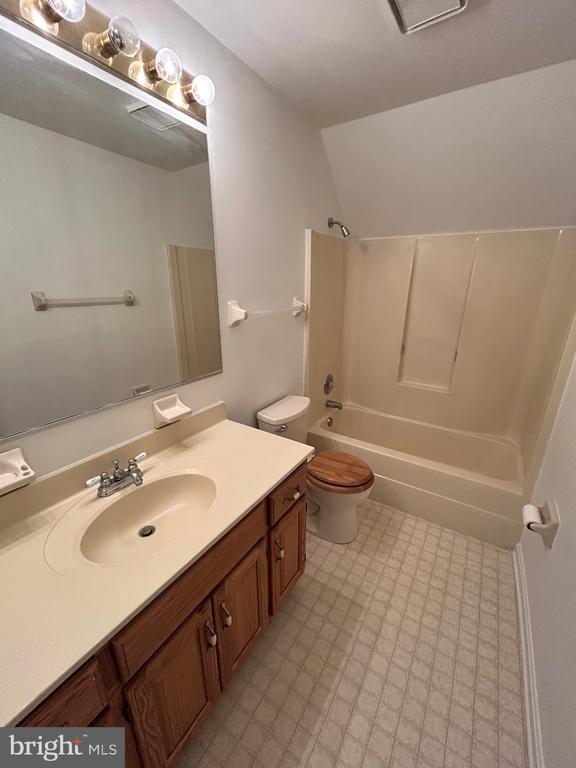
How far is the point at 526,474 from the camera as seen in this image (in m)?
1.80

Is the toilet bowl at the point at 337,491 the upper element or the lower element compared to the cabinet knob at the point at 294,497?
lower

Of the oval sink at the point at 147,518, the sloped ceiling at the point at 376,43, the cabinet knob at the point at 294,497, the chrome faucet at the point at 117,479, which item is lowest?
the cabinet knob at the point at 294,497

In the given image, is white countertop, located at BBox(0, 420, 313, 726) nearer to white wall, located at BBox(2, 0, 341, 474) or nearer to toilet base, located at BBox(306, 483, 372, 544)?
white wall, located at BBox(2, 0, 341, 474)

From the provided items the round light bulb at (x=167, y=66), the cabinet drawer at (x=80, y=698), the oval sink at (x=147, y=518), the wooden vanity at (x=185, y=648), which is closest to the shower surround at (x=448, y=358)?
the round light bulb at (x=167, y=66)

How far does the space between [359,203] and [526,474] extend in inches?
79.9

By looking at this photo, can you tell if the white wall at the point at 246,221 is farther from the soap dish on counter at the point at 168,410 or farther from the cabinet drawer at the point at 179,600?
the cabinet drawer at the point at 179,600

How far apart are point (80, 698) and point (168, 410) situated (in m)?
0.79

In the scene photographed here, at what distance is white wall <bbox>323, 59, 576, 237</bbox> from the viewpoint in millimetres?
1400

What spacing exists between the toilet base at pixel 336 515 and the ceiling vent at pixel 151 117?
1.73 meters

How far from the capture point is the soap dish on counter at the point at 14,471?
2.56 feet

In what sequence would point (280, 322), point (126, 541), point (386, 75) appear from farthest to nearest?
1. point (280, 322)
2. point (386, 75)
3. point (126, 541)

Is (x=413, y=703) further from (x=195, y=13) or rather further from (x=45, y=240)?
(x=195, y=13)

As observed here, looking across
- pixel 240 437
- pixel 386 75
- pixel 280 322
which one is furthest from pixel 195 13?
pixel 240 437

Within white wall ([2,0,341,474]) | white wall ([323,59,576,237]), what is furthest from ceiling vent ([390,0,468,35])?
white wall ([2,0,341,474])
